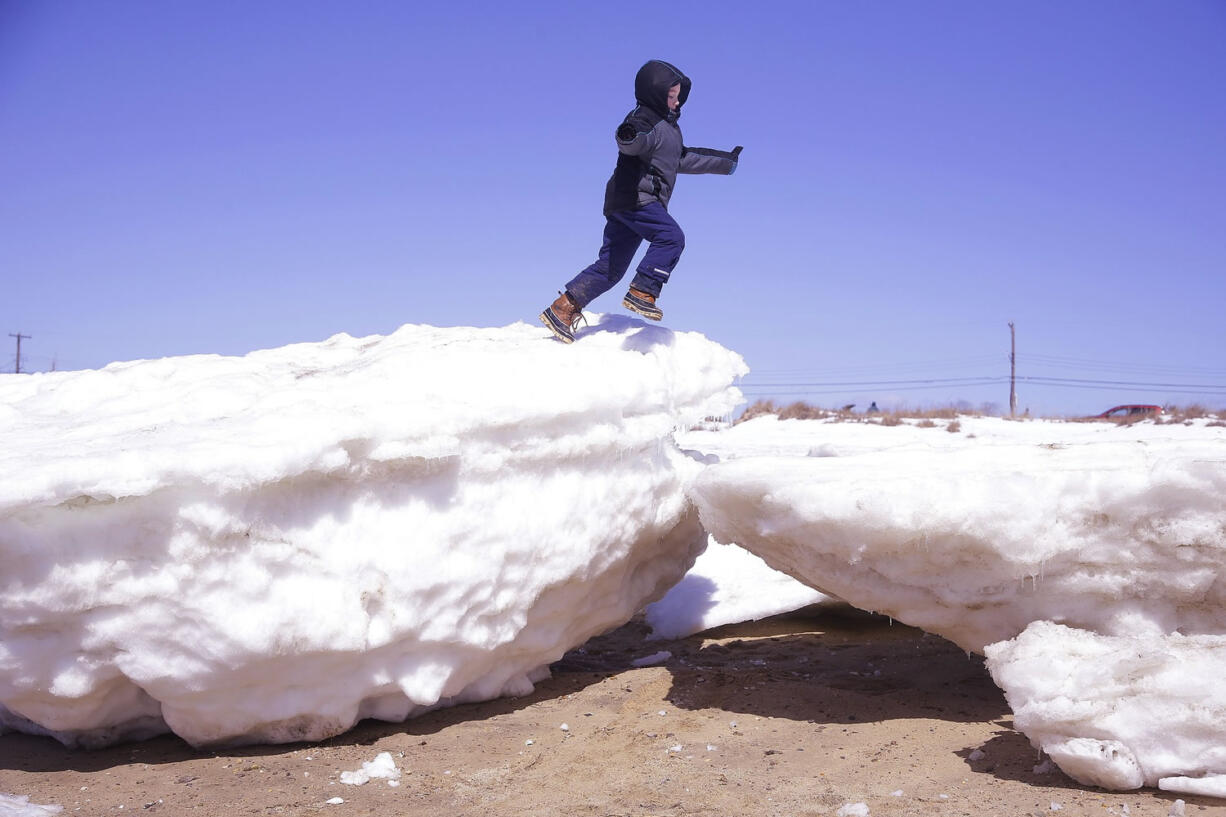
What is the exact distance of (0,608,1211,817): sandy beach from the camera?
9.67 ft

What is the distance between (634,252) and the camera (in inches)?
212

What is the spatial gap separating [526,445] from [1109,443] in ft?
7.84

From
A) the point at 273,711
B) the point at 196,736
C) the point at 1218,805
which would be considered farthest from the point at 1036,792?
the point at 196,736

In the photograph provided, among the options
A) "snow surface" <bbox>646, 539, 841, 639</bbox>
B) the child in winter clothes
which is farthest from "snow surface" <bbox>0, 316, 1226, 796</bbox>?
"snow surface" <bbox>646, 539, 841, 639</bbox>

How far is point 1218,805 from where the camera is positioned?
2639 millimetres

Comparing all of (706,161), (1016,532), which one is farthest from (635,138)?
(1016,532)

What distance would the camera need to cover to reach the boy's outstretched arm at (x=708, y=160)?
17.6ft

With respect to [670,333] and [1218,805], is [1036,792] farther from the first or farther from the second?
[670,333]

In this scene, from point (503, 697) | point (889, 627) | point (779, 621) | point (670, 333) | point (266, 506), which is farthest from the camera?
point (779, 621)

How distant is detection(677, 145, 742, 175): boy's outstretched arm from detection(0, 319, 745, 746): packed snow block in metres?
Result: 1.31

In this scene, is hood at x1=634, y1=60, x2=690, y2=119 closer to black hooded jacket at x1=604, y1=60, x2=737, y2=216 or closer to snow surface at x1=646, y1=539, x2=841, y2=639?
black hooded jacket at x1=604, y1=60, x2=737, y2=216

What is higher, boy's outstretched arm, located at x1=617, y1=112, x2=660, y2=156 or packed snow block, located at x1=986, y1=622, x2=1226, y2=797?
boy's outstretched arm, located at x1=617, y1=112, x2=660, y2=156

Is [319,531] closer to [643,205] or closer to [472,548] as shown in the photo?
[472,548]

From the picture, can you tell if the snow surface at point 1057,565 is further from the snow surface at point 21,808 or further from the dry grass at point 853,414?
the dry grass at point 853,414
